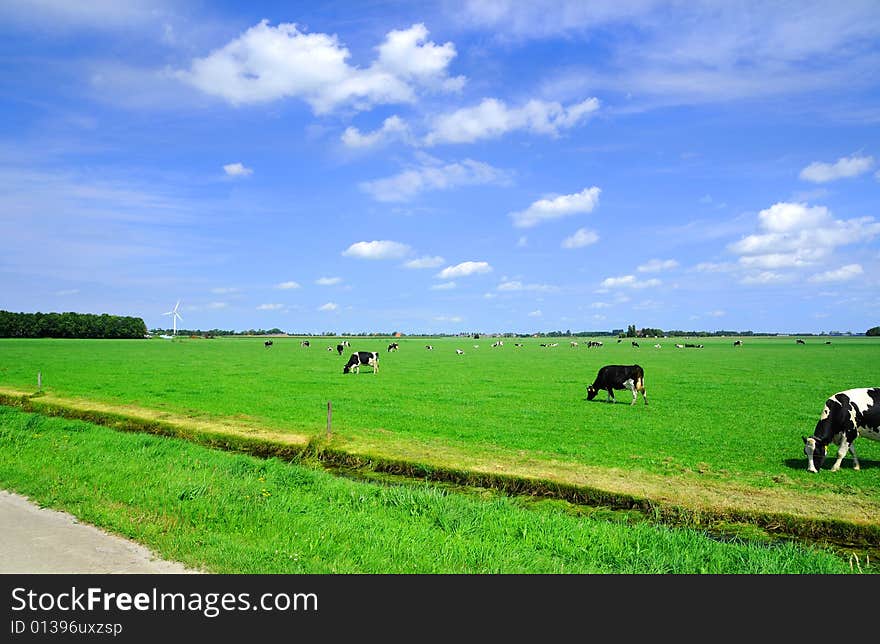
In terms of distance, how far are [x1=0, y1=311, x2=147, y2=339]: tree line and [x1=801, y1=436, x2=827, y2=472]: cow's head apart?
17353 cm

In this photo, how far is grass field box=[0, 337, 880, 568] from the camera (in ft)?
45.4

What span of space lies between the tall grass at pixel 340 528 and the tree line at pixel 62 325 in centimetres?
16186

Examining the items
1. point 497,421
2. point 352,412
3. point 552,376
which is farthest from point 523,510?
point 552,376

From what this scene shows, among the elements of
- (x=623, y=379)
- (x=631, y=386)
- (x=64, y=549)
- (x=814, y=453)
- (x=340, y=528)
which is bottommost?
(x=340, y=528)

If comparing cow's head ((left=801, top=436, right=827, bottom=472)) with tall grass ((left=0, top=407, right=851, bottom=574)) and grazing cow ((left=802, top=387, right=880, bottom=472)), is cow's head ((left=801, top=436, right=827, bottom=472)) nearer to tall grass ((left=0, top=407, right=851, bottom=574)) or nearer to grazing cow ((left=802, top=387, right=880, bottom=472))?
grazing cow ((left=802, top=387, right=880, bottom=472))

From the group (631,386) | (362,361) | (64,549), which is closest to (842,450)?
(631,386)

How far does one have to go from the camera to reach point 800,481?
14336 mm

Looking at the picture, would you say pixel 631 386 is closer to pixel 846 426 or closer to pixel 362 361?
pixel 846 426

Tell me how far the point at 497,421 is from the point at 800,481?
11.3 m

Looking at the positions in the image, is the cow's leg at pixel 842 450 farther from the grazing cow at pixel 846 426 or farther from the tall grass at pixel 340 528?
the tall grass at pixel 340 528

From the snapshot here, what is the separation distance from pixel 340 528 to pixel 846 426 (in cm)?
1363

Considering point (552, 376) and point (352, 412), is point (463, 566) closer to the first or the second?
point (352, 412)

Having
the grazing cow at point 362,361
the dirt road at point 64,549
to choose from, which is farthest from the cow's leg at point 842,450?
the grazing cow at point 362,361

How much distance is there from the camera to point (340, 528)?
396 inches
